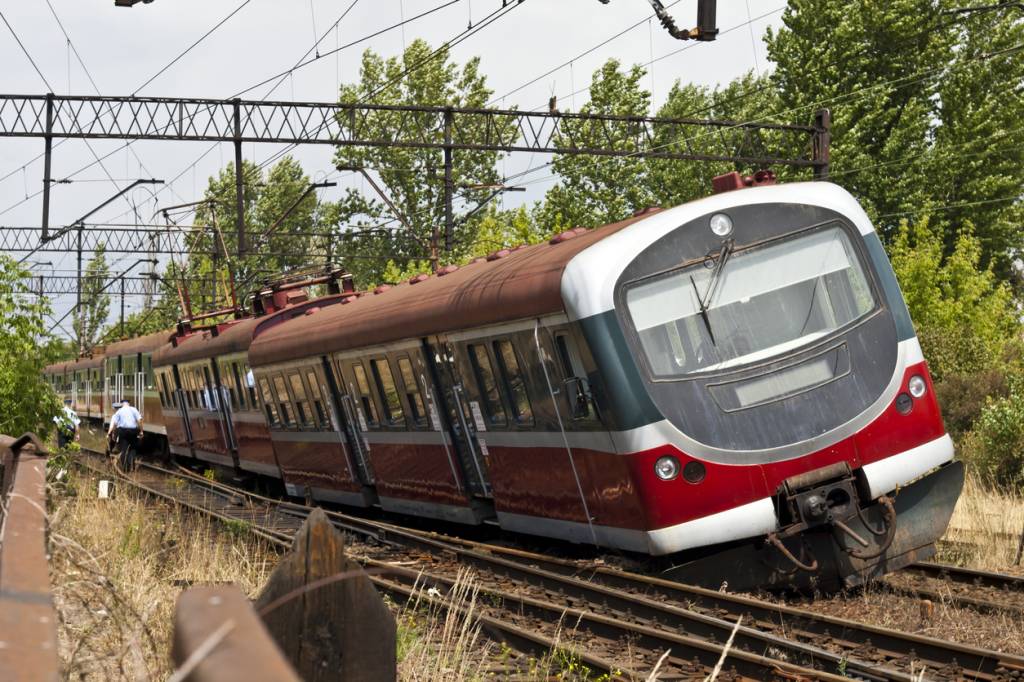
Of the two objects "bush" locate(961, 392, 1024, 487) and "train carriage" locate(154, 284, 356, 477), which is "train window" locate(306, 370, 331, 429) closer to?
"train carriage" locate(154, 284, 356, 477)

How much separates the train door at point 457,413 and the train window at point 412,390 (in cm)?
55

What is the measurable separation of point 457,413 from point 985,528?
5.30 metres

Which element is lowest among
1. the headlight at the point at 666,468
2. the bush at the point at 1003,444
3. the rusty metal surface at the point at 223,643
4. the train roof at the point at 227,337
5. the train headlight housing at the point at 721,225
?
the bush at the point at 1003,444

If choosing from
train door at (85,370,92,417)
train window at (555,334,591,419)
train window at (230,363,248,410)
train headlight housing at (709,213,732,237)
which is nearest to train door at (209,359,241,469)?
train window at (230,363,248,410)

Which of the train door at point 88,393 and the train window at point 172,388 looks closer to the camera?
the train window at point 172,388

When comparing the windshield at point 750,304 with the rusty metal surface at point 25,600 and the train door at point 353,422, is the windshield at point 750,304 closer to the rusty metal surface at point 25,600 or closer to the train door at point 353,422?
the rusty metal surface at point 25,600

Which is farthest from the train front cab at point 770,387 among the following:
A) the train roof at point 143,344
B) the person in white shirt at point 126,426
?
the train roof at point 143,344

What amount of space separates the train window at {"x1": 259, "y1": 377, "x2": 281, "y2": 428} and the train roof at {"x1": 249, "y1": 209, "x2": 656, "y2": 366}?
1880 mm

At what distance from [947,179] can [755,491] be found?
1509 inches

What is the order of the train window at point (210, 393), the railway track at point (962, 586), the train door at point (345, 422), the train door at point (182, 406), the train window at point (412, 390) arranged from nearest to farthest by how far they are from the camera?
the railway track at point (962, 586) < the train window at point (412, 390) < the train door at point (345, 422) < the train window at point (210, 393) < the train door at point (182, 406)

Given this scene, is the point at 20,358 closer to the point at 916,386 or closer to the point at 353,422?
the point at 353,422

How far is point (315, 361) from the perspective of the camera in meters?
18.3

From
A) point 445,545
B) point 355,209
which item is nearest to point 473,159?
point 355,209

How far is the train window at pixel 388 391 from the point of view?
15.5 meters
